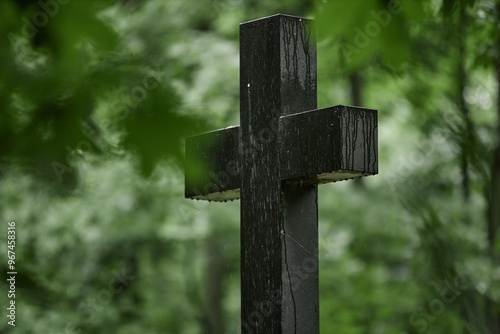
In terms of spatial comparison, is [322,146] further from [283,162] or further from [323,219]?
[323,219]

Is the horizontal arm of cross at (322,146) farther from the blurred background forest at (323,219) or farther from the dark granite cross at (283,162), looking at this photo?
the blurred background forest at (323,219)

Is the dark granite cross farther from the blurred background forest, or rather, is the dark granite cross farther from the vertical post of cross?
the blurred background forest

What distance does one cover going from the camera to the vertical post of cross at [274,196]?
2.98 m

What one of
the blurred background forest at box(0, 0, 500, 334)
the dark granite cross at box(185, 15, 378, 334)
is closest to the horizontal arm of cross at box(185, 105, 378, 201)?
the dark granite cross at box(185, 15, 378, 334)

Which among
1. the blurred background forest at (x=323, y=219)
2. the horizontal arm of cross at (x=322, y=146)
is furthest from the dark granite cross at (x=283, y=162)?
the blurred background forest at (x=323, y=219)

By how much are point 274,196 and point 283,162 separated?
112mm

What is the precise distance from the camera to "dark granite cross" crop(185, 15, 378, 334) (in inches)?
116

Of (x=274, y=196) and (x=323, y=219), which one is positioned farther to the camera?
(x=323, y=219)

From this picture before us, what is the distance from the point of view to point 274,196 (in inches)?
120

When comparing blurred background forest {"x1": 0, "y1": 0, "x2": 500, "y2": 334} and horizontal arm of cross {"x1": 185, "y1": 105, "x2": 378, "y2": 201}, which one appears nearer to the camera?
horizontal arm of cross {"x1": 185, "y1": 105, "x2": 378, "y2": 201}

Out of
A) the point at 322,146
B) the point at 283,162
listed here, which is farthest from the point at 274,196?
the point at 322,146

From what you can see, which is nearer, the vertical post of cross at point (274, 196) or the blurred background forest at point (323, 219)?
the vertical post of cross at point (274, 196)

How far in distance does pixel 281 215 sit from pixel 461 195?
9.90 m

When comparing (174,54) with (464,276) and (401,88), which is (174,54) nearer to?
(401,88)
